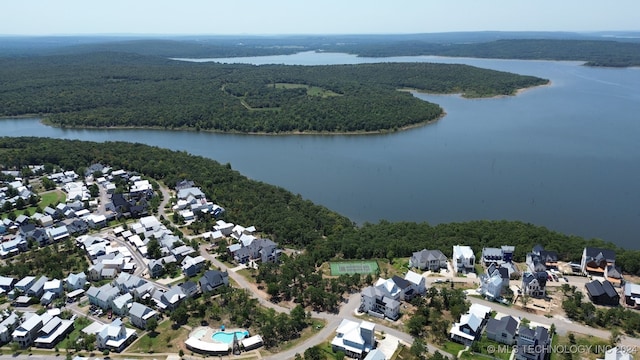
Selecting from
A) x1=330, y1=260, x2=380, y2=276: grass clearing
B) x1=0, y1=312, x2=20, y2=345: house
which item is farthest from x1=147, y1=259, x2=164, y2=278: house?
x1=330, y1=260, x2=380, y2=276: grass clearing

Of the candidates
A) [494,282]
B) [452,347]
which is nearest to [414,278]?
[494,282]

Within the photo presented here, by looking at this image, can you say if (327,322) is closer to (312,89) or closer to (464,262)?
(464,262)

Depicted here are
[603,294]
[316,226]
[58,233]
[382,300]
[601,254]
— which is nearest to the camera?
[382,300]

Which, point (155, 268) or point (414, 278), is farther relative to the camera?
point (155, 268)

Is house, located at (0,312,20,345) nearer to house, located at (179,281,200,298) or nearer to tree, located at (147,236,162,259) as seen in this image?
house, located at (179,281,200,298)

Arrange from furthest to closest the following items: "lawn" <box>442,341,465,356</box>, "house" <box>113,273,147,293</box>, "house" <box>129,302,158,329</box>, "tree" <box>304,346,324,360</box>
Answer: "house" <box>113,273,147,293</box> → "house" <box>129,302,158,329</box> → "lawn" <box>442,341,465,356</box> → "tree" <box>304,346,324,360</box>

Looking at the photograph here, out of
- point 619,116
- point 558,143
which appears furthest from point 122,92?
point 619,116

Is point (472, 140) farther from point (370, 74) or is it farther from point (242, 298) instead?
point (370, 74)
